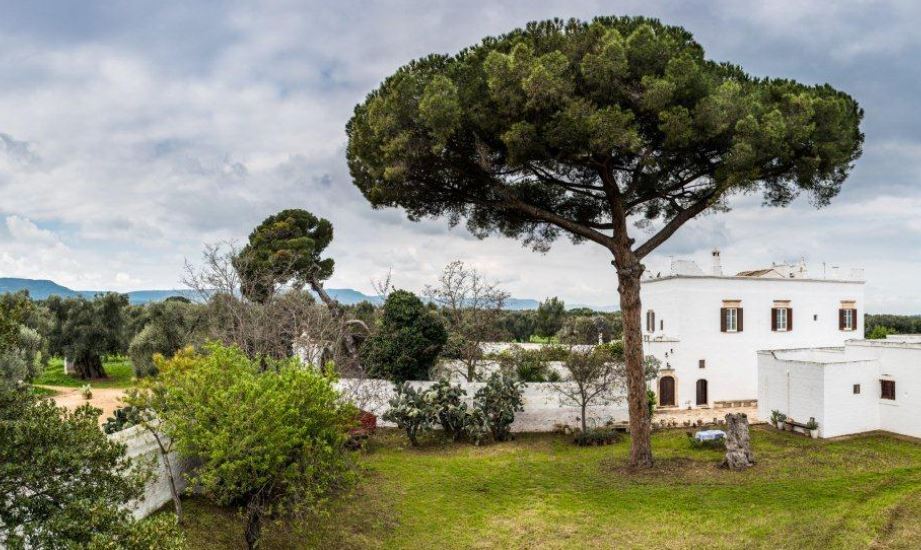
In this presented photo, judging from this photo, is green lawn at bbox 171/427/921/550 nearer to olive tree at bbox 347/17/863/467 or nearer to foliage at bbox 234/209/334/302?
olive tree at bbox 347/17/863/467

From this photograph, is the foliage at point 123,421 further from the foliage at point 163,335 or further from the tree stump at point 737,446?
the foliage at point 163,335

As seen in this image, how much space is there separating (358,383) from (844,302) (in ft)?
75.5

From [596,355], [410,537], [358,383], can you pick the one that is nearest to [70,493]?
[410,537]

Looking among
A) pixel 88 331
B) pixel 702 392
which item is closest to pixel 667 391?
pixel 702 392

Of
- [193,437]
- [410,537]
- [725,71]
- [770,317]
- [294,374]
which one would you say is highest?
[725,71]

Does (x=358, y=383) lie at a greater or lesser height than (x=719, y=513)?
greater

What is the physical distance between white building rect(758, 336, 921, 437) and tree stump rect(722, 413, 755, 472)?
5.45 meters

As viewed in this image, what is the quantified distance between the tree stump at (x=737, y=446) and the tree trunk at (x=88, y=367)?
34.8 m

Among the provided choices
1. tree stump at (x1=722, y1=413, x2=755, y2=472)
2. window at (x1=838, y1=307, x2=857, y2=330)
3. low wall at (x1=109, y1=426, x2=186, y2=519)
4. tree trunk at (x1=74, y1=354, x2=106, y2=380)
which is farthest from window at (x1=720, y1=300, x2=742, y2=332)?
tree trunk at (x1=74, y1=354, x2=106, y2=380)

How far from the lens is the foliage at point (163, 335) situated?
104 feet

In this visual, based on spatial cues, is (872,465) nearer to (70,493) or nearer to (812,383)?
(812,383)

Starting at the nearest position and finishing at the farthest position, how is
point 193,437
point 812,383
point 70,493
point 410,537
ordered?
point 70,493
point 193,437
point 410,537
point 812,383

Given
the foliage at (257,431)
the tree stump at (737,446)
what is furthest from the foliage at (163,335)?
the tree stump at (737,446)

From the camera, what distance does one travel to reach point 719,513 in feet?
38.9
